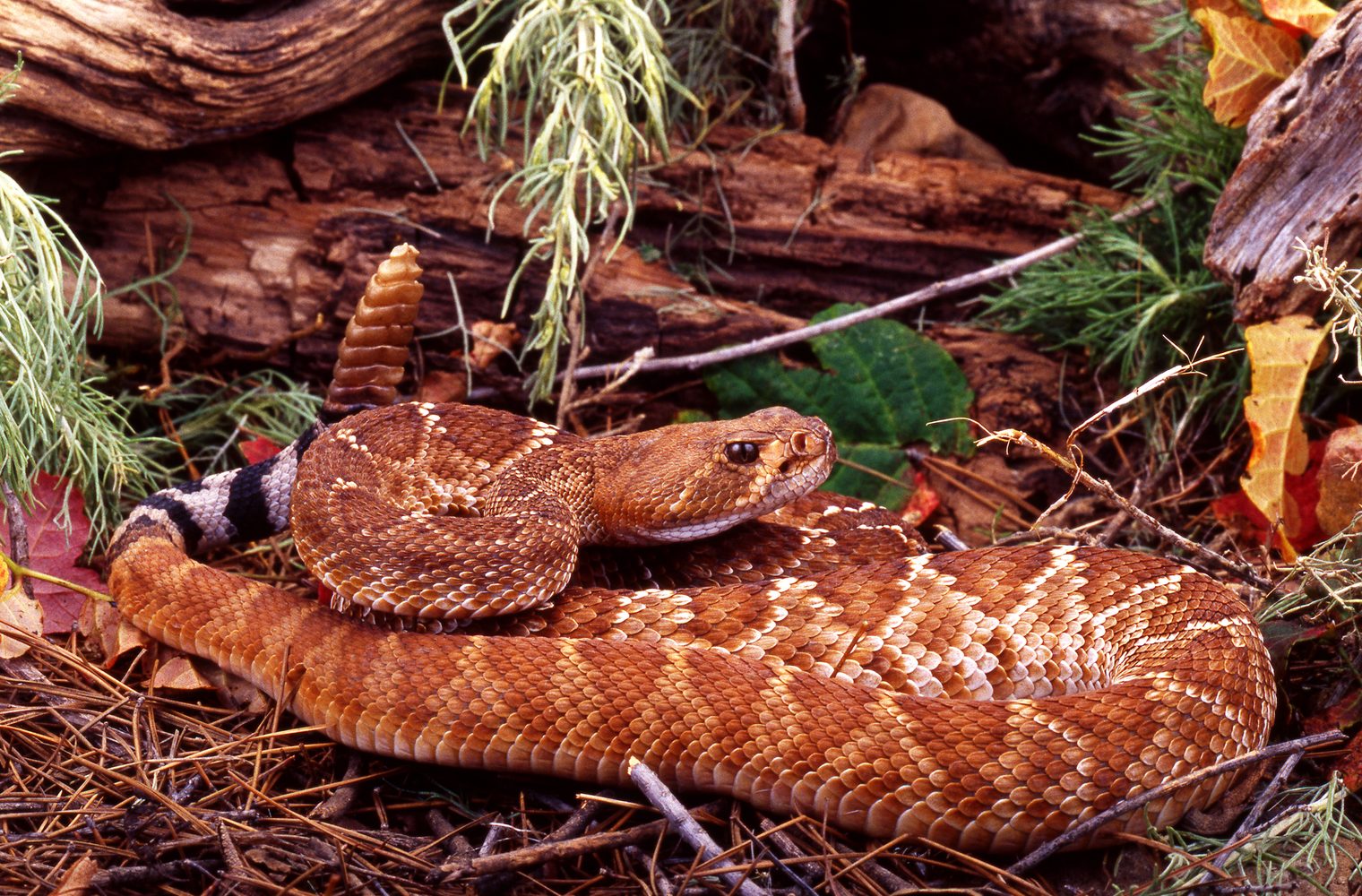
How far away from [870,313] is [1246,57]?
1801 millimetres

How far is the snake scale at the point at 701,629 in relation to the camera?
10.0ft

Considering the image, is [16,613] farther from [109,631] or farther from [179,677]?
[179,677]

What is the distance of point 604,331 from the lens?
520 centimetres

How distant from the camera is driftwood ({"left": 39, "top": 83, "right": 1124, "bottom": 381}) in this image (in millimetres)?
5090

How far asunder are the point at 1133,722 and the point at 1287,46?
296cm

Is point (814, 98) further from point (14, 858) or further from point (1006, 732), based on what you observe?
point (14, 858)

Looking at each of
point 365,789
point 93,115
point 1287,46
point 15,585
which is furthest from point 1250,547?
point 93,115

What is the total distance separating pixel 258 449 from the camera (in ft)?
15.7

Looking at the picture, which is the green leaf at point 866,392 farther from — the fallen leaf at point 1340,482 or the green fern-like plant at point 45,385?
the green fern-like plant at point 45,385

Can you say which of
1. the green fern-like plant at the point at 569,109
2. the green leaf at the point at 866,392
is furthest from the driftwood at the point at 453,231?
the green fern-like plant at the point at 569,109

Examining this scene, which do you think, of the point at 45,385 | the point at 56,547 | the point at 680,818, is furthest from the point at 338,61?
the point at 680,818

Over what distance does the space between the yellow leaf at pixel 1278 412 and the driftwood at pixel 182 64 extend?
3.80 meters

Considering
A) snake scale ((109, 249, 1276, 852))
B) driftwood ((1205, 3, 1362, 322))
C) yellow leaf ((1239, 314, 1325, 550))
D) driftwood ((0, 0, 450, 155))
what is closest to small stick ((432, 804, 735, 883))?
snake scale ((109, 249, 1276, 852))

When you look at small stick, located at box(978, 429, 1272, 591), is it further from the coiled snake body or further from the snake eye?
the snake eye
